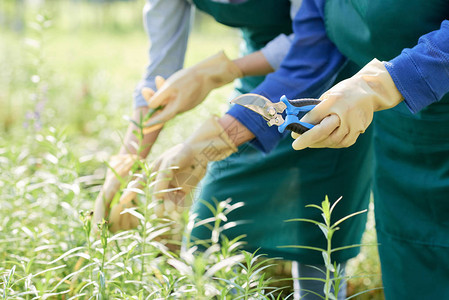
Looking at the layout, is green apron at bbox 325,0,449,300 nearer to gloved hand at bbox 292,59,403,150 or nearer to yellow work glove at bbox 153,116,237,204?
gloved hand at bbox 292,59,403,150

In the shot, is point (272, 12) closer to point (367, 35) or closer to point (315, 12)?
point (315, 12)

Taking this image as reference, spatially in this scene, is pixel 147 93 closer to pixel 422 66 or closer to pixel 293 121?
pixel 293 121

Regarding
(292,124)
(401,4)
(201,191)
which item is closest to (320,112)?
(292,124)

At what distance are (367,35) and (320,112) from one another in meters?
0.36

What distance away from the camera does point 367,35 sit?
1321mm

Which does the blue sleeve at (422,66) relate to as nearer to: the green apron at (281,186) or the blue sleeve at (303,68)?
the blue sleeve at (303,68)

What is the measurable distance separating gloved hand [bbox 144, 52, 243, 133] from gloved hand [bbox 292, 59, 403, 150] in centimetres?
56

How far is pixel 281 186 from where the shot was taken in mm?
1889

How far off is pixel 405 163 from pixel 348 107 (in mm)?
467

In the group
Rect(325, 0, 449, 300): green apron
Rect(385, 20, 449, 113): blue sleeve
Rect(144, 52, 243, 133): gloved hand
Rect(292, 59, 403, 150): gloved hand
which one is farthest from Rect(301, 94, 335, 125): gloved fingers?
Rect(144, 52, 243, 133): gloved hand

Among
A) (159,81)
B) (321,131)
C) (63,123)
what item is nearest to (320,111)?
(321,131)

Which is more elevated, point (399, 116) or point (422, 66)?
point (422, 66)

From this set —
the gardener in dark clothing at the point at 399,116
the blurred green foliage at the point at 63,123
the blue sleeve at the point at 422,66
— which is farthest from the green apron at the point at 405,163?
the blurred green foliage at the point at 63,123

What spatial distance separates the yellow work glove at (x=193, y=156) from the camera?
4.58 feet
